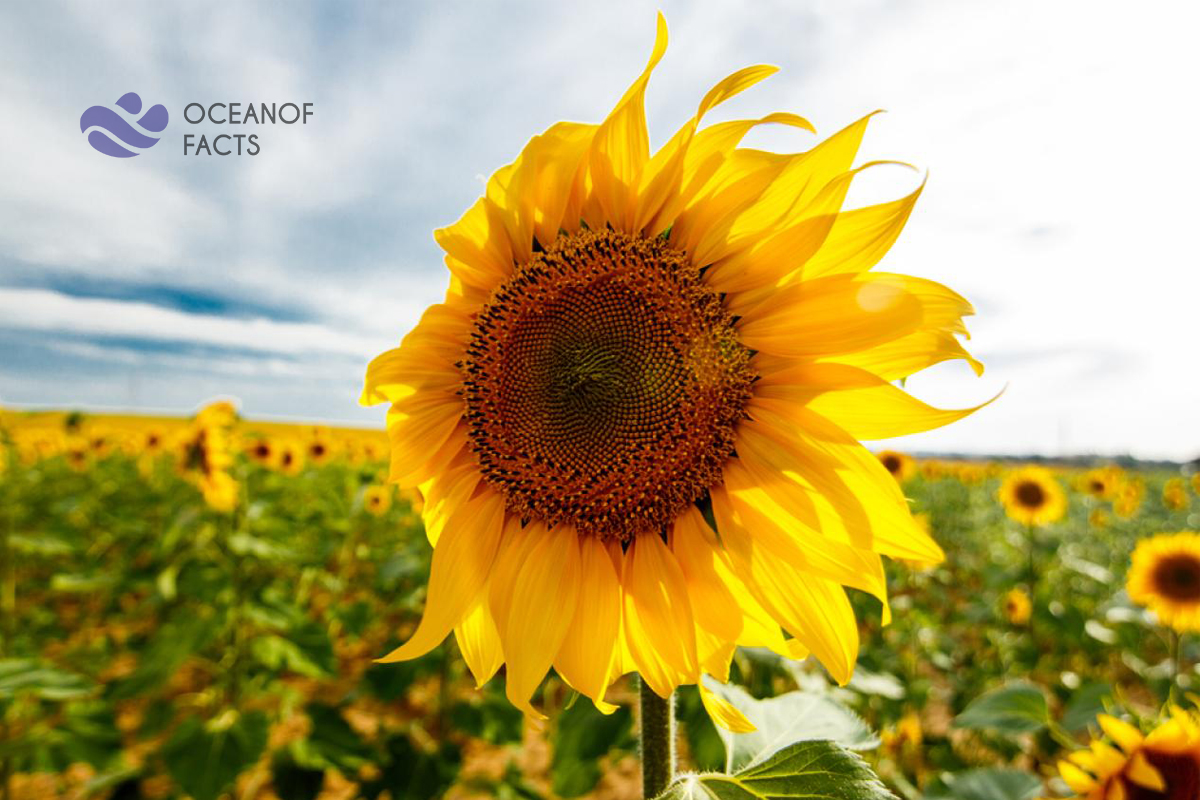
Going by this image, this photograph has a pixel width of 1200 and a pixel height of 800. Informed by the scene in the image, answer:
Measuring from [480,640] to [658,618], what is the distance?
1.22 feet

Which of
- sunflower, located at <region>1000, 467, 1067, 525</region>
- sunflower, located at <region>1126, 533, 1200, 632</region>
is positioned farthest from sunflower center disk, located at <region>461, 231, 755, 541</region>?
sunflower, located at <region>1000, 467, 1067, 525</region>

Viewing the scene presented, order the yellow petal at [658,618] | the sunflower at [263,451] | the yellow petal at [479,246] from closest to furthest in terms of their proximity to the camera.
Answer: the yellow petal at [658,618] → the yellow petal at [479,246] → the sunflower at [263,451]

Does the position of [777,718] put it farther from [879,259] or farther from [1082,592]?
[1082,592]

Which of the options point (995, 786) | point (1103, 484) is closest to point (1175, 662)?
point (995, 786)

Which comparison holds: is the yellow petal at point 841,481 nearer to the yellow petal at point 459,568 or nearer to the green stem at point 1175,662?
the yellow petal at point 459,568

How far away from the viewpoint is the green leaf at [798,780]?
967mm

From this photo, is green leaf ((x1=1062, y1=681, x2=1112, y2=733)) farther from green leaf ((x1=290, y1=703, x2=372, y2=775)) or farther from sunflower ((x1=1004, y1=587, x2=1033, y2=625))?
sunflower ((x1=1004, y1=587, x2=1033, y2=625))

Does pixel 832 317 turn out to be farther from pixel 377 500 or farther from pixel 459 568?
pixel 377 500

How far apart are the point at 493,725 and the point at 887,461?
4976mm

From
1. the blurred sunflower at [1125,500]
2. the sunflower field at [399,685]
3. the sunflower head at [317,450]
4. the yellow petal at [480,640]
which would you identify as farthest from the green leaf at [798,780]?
the blurred sunflower at [1125,500]

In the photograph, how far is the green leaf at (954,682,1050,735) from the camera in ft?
7.30

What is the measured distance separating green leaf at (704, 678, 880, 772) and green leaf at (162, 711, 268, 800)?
3057 millimetres

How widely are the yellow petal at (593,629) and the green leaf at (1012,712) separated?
5.96ft

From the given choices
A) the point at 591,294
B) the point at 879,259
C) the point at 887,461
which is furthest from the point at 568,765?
the point at 887,461
